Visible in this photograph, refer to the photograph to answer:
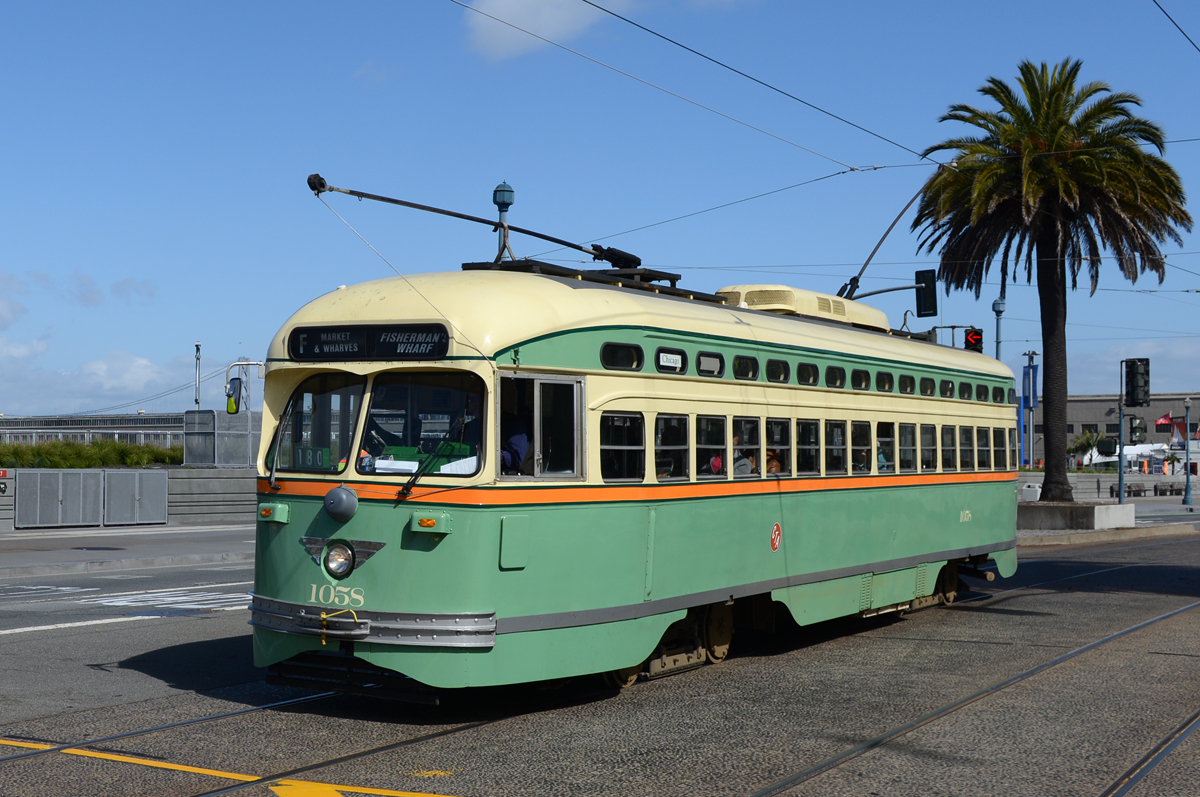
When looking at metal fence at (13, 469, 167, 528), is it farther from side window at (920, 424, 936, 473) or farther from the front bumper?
the front bumper

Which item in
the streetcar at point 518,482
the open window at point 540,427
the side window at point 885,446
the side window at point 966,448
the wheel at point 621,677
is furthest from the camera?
the side window at point 966,448

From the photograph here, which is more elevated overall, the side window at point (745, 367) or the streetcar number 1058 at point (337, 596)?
the side window at point (745, 367)

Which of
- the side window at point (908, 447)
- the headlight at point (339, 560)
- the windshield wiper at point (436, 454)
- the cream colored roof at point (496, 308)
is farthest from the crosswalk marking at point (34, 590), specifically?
the side window at point (908, 447)

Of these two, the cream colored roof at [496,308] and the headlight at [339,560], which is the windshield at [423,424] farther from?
the headlight at [339,560]

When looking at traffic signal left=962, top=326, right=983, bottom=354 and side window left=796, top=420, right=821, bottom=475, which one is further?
traffic signal left=962, top=326, right=983, bottom=354

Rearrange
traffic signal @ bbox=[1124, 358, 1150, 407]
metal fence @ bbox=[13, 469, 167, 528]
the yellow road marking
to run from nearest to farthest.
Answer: the yellow road marking, metal fence @ bbox=[13, 469, 167, 528], traffic signal @ bbox=[1124, 358, 1150, 407]

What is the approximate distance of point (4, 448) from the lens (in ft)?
106

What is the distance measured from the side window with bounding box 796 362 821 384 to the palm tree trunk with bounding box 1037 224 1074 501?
18.9m

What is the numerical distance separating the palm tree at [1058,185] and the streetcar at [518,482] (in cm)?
1905

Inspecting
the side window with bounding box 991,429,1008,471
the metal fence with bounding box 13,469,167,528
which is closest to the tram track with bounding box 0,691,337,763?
the side window with bounding box 991,429,1008,471

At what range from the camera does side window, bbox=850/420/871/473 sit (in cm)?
1185

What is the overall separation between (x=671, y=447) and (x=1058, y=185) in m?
21.3

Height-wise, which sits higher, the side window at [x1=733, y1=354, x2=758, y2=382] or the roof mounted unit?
the roof mounted unit

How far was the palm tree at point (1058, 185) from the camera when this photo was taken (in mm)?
27531
